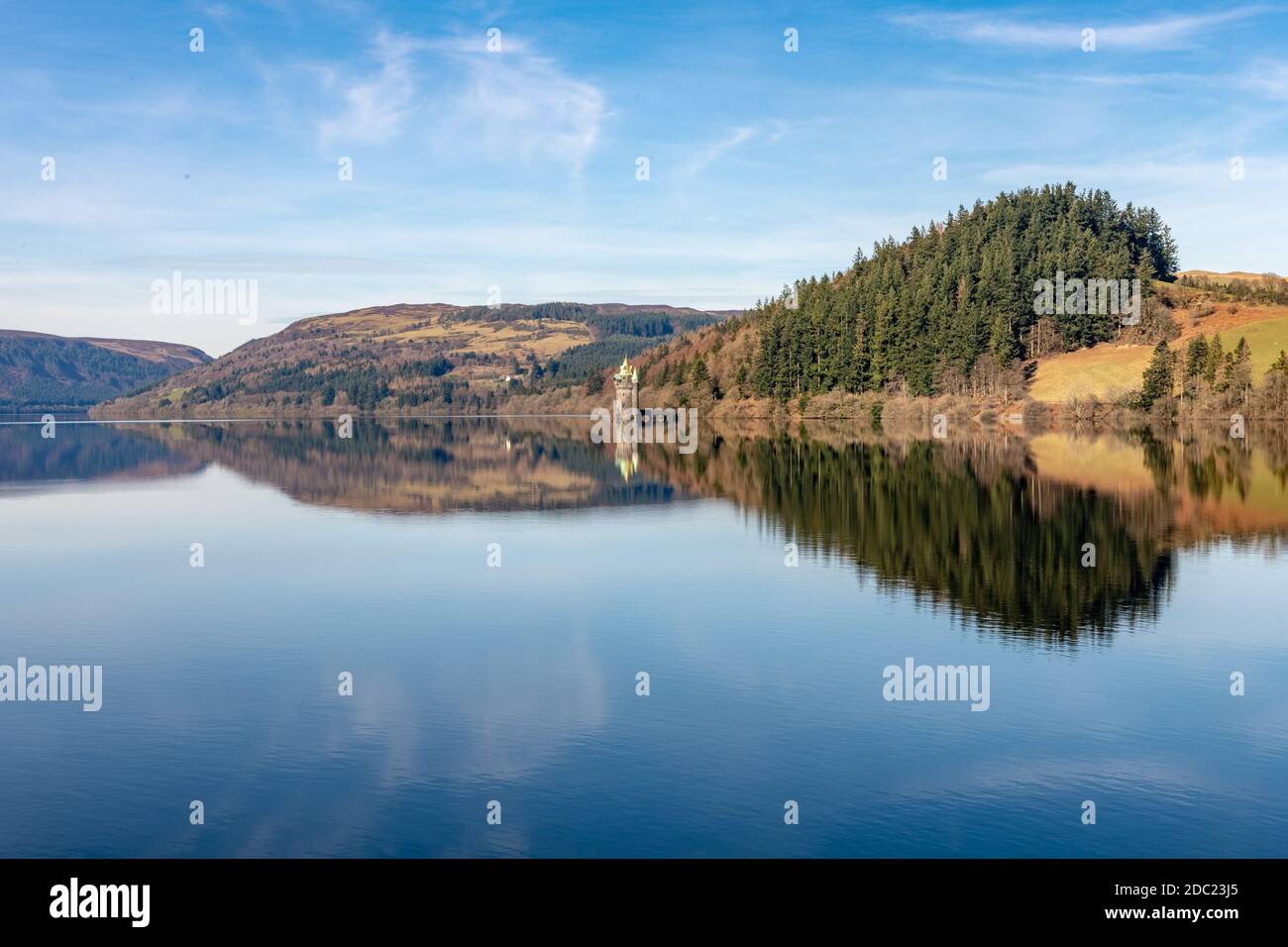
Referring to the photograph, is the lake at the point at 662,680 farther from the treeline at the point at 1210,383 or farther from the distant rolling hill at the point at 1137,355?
the distant rolling hill at the point at 1137,355

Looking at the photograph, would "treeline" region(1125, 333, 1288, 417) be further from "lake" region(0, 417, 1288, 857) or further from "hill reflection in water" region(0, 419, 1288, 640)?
"lake" region(0, 417, 1288, 857)

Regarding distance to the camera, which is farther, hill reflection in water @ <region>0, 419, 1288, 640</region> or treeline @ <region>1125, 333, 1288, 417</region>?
treeline @ <region>1125, 333, 1288, 417</region>

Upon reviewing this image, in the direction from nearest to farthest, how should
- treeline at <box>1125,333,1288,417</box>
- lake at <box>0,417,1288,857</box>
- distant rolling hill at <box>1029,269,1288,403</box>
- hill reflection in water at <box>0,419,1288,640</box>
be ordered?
lake at <box>0,417,1288,857</box> < hill reflection in water at <box>0,419,1288,640</box> < treeline at <box>1125,333,1288,417</box> < distant rolling hill at <box>1029,269,1288,403</box>

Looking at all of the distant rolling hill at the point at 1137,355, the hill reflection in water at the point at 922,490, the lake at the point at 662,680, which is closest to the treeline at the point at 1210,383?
the distant rolling hill at the point at 1137,355

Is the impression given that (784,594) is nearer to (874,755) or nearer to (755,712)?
(755,712)

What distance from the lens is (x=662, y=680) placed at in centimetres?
2959

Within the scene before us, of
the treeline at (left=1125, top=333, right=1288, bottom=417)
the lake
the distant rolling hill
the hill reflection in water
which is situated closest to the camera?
the lake

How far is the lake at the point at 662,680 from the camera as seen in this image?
20.2 metres

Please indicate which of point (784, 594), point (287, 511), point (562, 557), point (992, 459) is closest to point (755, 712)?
point (784, 594)

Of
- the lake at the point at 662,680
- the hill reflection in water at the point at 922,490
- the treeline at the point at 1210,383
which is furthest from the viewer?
the treeline at the point at 1210,383

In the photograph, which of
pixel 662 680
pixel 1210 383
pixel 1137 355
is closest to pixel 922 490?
pixel 662 680

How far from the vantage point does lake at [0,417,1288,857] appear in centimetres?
2020

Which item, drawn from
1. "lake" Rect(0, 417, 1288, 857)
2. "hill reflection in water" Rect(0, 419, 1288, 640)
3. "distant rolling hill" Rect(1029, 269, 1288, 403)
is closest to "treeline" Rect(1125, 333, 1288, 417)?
"distant rolling hill" Rect(1029, 269, 1288, 403)

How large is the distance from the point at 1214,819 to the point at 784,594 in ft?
70.2
